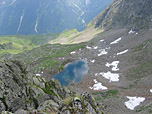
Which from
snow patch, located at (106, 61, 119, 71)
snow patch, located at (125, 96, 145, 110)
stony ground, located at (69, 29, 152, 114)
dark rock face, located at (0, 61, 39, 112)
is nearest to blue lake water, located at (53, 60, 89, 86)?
stony ground, located at (69, 29, 152, 114)

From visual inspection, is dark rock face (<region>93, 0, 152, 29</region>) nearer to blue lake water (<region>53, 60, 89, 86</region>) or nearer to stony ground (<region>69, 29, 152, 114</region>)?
stony ground (<region>69, 29, 152, 114</region>)

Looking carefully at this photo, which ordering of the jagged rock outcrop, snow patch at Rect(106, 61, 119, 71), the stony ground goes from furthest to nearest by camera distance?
1. snow patch at Rect(106, 61, 119, 71)
2. the stony ground
3. the jagged rock outcrop

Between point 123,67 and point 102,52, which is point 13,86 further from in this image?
point 102,52

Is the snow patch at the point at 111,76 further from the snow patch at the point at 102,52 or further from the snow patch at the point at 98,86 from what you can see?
the snow patch at the point at 102,52

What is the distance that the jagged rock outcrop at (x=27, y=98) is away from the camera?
2008 centimetres

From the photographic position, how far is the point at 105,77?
252 ft

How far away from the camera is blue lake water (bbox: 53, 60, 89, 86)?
87875mm

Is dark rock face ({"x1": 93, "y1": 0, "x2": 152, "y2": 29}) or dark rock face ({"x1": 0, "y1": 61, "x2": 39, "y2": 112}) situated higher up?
dark rock face ({"x1": 93, "y1": 0, "x2": 152, "y2": 29})

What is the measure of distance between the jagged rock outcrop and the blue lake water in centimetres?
5414

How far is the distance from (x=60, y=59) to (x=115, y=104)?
7824cm

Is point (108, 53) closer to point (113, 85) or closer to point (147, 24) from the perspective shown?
point (147, 24)

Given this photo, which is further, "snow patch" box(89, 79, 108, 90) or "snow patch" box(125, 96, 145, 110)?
"snow patch" box(89, 79, 108, 90)

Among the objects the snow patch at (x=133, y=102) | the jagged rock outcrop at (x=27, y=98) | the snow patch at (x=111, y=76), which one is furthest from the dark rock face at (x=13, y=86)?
the snow patch at (x=111, y=76)

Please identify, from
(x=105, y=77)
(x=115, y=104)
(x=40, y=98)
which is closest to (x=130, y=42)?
(x=105, y=77)
